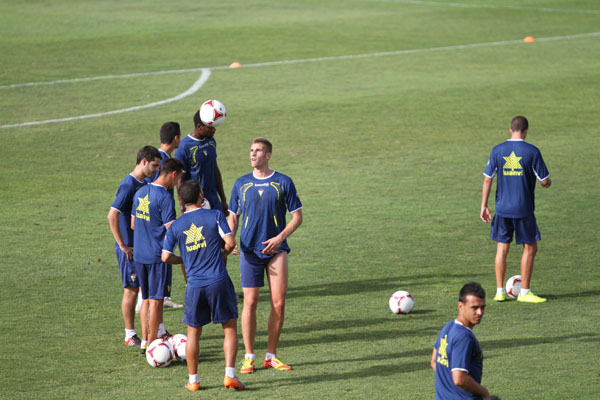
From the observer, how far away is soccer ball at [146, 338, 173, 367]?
9.36 metres

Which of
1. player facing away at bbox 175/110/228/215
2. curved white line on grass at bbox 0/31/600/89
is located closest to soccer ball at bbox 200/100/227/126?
player facing away at bbox 175/110/228/215

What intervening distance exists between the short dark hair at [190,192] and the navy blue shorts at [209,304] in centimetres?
83

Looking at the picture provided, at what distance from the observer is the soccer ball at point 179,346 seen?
31.1 ft

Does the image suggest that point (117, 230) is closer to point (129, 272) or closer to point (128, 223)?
point (128, 223)

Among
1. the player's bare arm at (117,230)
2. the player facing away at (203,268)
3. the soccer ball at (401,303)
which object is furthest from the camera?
the soccer ball at (401,303)

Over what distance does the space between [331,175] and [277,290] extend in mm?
9362

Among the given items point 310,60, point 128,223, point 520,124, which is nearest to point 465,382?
point 128,223

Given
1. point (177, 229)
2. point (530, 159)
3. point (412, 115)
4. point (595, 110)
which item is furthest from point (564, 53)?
point (177, 229)

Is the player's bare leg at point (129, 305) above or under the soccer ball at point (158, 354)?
above

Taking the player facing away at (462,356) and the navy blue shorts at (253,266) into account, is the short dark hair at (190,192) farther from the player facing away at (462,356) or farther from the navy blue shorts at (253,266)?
the player facing away at (462,356)

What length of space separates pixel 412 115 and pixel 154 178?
13985 mm

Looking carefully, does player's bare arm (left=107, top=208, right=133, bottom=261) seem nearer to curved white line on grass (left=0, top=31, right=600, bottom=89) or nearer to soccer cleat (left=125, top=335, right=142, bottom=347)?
soccer cleat (left=125, top=335, right=142, bottom=347)

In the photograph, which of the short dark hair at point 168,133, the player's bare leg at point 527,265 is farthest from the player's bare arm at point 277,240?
the player's bare leg at point 527,265

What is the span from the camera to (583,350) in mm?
9562
